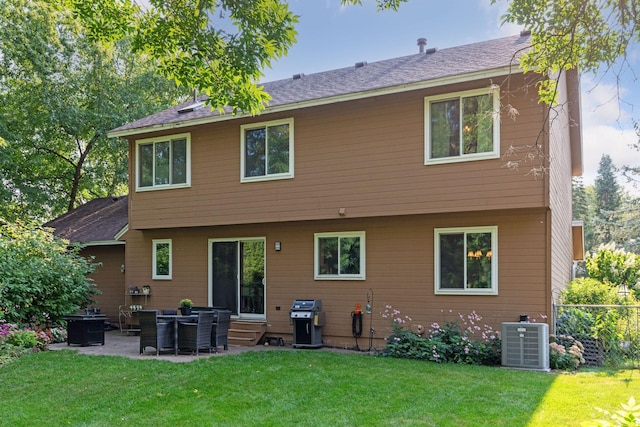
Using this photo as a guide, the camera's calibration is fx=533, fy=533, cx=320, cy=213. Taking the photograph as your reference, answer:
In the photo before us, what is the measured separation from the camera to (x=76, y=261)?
12484mm

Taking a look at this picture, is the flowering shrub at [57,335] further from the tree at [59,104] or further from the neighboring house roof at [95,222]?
the tree at [59,104]

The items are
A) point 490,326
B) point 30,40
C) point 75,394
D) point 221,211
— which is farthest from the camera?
point 30,40

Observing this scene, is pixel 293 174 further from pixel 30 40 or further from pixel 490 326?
pixel 30 40

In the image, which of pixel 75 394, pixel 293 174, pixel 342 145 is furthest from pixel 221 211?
pixel 75 394

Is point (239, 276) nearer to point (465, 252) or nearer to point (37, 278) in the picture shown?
point (37, 278)

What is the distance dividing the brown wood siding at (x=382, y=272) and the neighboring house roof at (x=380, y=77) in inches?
95.3

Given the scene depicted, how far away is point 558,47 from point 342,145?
544 cm

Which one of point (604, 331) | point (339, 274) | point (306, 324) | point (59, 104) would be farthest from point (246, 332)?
point (59, 104)

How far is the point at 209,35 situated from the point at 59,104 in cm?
1606

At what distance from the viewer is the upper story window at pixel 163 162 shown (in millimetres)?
12195

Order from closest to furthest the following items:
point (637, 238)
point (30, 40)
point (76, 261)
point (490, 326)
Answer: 1. point (490, 326)
2. point (76, 261)
3. point (30, 40)
4. point (637, 238)

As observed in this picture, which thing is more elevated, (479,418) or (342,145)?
(342,145)

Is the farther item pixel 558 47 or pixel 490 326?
pixel 490 326

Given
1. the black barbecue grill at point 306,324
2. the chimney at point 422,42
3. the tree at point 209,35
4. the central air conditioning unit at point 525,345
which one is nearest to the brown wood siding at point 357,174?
the black barbecue grill at point 306,324
